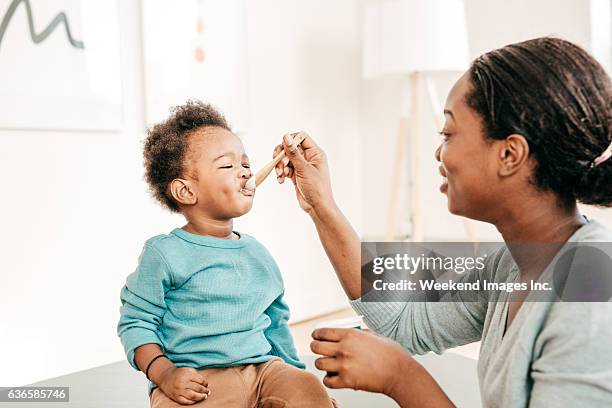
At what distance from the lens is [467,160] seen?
957 millimetres

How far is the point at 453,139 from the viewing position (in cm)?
97

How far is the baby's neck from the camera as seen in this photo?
146 centimetres

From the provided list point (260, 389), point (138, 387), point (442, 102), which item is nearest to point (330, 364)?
point (260, 389)

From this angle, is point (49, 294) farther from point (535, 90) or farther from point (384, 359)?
point (535, 90)

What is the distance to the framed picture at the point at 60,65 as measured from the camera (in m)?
2.26

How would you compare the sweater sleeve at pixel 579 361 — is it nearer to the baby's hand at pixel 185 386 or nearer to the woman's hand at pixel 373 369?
the woman's hand at pixel 373 369

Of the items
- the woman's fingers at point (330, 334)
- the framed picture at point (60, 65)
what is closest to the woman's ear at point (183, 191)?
the woman's fingers at point (330, 334)

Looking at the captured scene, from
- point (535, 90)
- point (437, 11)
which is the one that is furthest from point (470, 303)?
point (437, 11)

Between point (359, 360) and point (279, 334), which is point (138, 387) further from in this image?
point (359, 360)

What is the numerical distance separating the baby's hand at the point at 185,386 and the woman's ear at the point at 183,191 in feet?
1.19

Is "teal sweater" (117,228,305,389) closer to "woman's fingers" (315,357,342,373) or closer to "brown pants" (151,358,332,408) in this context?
"brown pants" (151,358,332,408)

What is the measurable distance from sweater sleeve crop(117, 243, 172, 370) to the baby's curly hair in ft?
0.67

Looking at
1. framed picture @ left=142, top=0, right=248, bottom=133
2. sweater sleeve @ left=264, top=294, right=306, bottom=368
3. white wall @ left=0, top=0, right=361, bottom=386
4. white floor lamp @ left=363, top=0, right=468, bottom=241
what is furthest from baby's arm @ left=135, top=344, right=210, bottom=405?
white floor lamp @ left=363, top=0, right=468, bottom=241

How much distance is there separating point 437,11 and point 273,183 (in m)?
1.09
